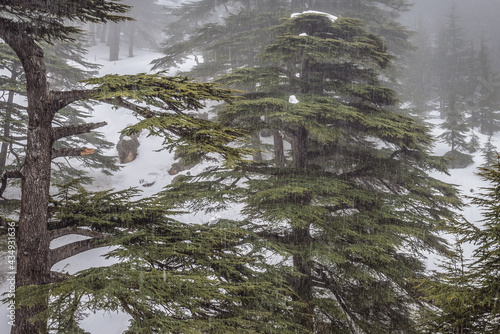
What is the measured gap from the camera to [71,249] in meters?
3.86

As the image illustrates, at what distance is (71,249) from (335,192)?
500cm

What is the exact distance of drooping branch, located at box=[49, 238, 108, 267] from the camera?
3702 millimetres

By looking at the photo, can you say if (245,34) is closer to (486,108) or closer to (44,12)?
(44,12)

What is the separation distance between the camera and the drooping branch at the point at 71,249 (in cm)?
370

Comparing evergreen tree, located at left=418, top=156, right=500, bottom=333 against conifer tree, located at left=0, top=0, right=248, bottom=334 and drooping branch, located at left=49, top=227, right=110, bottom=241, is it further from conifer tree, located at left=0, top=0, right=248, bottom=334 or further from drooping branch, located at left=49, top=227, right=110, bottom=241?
drooping branch, located at left=49, top=227, right=110, bottom=241

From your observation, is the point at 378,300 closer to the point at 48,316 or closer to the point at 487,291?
the point at 487,291

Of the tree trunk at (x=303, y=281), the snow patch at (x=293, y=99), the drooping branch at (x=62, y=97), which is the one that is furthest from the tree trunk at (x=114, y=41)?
the drooping branch at (x=62, y=97)

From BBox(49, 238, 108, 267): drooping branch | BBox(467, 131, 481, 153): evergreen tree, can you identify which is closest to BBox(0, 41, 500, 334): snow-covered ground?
BBox(467, 131, 481, 153): evergreen tree

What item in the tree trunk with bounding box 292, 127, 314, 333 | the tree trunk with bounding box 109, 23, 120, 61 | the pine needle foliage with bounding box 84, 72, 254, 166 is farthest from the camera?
the tree trunk with bounding box 109, 23, 120, 61

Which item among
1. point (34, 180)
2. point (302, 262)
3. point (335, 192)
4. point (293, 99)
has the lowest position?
point (302, 262)

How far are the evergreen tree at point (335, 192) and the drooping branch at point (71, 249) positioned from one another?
260 cm

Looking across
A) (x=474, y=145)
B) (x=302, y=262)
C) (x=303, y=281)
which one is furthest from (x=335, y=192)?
(x=474, y=145)

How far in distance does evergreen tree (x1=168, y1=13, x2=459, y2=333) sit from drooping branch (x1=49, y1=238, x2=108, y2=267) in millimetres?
2599

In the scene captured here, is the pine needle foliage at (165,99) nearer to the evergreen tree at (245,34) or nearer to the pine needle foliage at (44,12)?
the pine needle foliage at (44,12)
